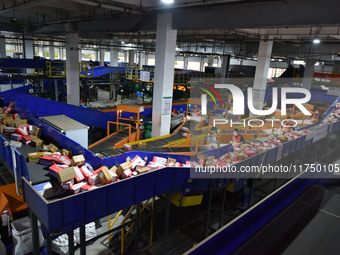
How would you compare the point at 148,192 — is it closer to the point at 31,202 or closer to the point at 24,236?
the point at 31,202

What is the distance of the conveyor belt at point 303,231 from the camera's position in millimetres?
1565

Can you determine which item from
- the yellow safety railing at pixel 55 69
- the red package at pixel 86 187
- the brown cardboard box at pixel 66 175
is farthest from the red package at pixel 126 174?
the yellow safety railing at pixel 55 69

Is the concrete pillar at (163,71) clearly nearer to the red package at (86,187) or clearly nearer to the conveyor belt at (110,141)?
the conveyor belt at (110,141)

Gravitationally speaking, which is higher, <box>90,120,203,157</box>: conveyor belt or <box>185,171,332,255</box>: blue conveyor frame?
<box>185,171,332,255</box>: blue conveyor frame

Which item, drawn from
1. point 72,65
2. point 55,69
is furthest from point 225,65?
point 55,69

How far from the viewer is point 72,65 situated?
1542cm

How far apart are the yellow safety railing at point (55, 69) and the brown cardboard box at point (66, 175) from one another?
42.8ft

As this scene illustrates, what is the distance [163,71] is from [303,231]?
9.31 metres

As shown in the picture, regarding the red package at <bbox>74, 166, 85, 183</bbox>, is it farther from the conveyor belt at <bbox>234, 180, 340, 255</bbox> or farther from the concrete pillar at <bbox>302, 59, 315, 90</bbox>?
the concrete pillar at <bbox>302, 59, 315, 90</bbox>

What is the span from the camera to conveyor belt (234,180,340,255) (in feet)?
5.14

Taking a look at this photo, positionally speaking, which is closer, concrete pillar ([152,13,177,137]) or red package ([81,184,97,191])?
red package ([81,184,97,191])

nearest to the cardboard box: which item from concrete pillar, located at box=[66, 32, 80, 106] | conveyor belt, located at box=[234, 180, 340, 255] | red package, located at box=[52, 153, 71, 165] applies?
red package, located at box=[52, 153, 71, 165]

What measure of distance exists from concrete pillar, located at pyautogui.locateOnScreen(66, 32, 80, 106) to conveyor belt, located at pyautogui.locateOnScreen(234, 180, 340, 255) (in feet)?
51.8

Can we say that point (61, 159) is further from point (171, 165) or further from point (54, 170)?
point (171, 165)
